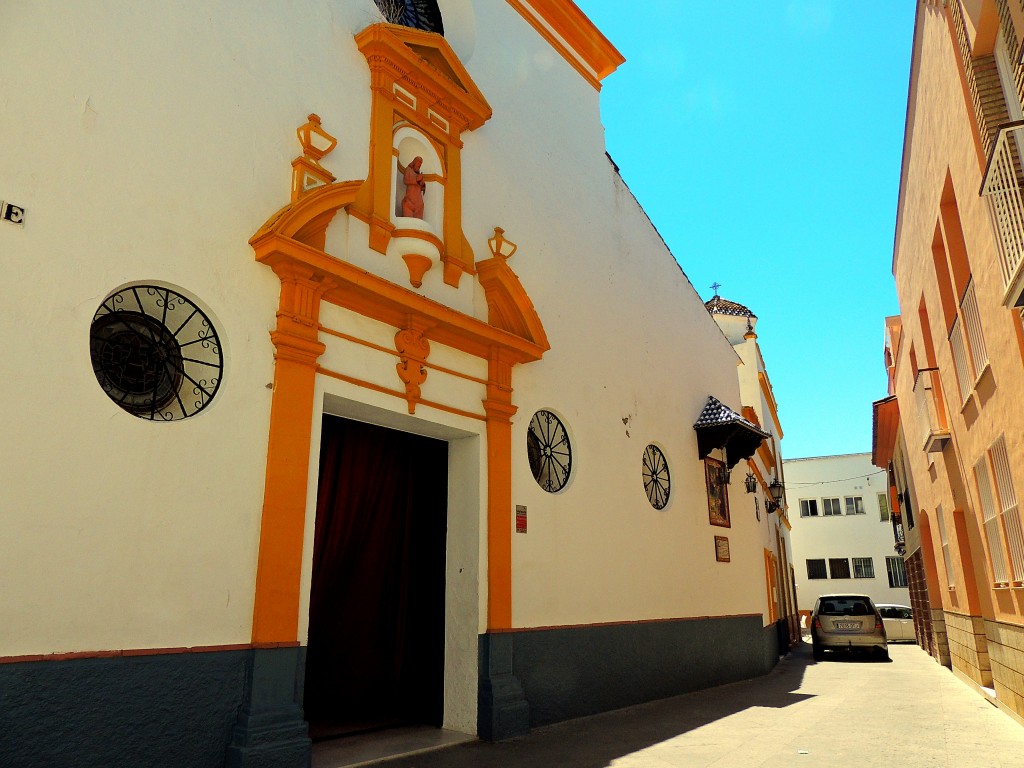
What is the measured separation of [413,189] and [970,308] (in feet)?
19.7

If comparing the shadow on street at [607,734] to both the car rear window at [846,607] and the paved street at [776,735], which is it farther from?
the car rear window at [846,607]

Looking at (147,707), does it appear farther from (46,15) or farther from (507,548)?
(46,15)

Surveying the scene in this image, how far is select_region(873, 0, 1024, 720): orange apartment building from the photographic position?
5.84m

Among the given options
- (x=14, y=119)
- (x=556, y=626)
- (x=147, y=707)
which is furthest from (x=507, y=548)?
(x=14, y=119)

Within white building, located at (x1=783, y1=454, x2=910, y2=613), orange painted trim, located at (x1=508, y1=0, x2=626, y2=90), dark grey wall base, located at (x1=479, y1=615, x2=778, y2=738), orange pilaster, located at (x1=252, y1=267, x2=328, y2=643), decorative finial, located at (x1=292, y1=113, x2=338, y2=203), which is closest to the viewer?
orange pilaster, located at (x1=252, y1=267, x2=328, y2=643)

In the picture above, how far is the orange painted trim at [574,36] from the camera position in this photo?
9883mm

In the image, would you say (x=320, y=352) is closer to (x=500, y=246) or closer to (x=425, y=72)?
(x=500, y=246)

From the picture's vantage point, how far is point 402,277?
680 cm

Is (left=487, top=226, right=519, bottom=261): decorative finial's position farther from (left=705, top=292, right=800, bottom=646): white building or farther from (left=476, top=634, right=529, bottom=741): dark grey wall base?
(left=705, top=292, right=800, bottom=646): white building

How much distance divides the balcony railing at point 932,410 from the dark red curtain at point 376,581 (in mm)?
7219

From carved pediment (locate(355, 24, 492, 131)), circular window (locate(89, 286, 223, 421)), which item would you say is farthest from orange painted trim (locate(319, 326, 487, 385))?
carved pediment (locate(355, 24, 492, 131))

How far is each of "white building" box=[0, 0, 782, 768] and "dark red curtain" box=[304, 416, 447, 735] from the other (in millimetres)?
34

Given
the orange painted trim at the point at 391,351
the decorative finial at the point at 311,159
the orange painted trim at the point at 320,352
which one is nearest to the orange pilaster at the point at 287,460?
the orange painted trim at the point at 320,352

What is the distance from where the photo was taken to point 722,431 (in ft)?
37.8
